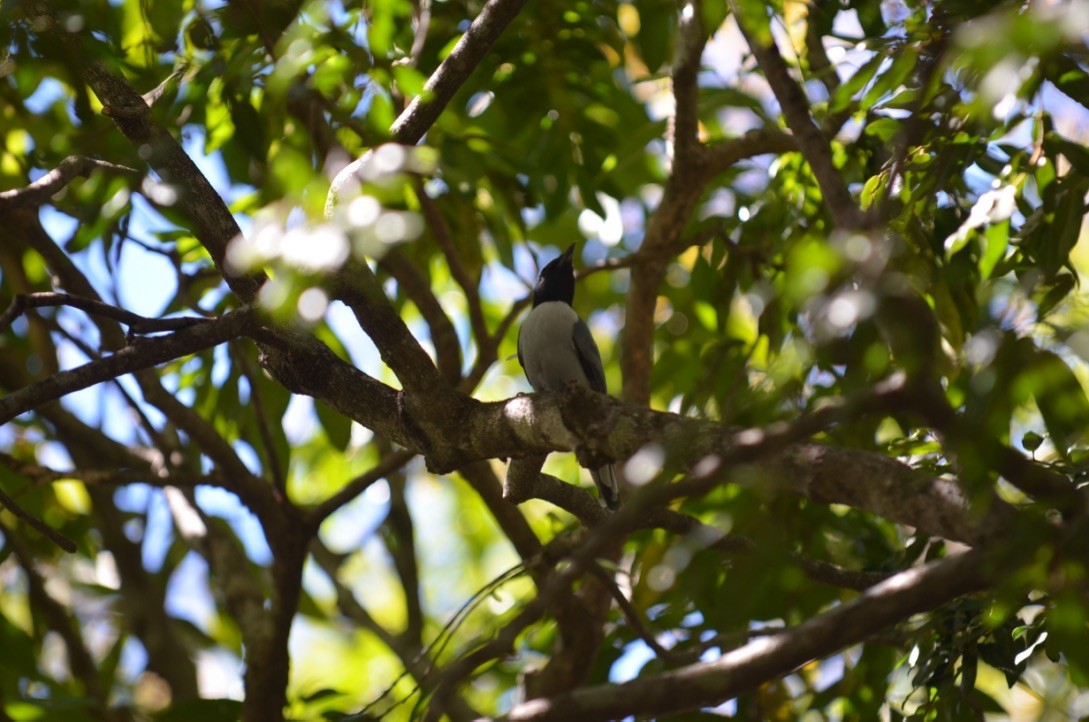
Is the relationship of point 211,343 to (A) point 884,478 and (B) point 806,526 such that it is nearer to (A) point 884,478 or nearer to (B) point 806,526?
(A) point 884,478

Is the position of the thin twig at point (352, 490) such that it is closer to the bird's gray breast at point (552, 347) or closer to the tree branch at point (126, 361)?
the bird's gray breast at point (552, 347)

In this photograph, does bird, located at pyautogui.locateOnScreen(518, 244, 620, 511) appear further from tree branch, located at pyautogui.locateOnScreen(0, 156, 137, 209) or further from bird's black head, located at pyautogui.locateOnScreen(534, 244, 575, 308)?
tree branch, located at pyautogui.locateOnScreen(0, 156, 137, 209)

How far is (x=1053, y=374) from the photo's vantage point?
84.8 inches

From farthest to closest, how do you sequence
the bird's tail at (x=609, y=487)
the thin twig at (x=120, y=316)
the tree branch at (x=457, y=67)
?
the bird's tail at (x=609, y=487) < the tree branch at (x=457, y=67) < the thin twig at (x=120, y=316)

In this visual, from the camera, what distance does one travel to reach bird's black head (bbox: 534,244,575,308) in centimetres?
610

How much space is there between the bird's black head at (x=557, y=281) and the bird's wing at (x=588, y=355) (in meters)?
0.60

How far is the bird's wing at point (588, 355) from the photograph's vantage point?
216 inches

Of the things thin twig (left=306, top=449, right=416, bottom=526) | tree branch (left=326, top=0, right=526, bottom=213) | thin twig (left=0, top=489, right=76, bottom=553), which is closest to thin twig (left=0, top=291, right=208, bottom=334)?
thin twig (left=0, top=489, right=76, bottom=553)

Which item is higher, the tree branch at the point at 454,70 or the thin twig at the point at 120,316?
the tree branch at the point at 454,70

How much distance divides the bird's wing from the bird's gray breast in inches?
0.8

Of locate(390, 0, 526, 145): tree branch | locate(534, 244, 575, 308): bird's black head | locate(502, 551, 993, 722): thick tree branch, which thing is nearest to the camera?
locate(502, 551, 993, 722): thick tree branch

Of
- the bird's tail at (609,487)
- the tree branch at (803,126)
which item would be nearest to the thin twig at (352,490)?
the bird's tail at (609,487)

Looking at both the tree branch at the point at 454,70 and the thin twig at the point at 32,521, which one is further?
the tree branch at the point at 454,70

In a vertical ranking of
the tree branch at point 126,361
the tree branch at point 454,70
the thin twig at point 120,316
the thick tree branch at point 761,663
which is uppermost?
the tree branch at point 454,70
